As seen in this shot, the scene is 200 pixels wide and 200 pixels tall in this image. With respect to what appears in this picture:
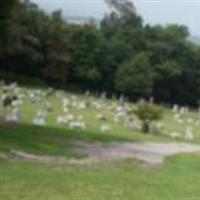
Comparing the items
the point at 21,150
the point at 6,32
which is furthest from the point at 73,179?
the point at 6,32

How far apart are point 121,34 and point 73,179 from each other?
7628 centimetres

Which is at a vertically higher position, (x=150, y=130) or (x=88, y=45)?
(x=88, y=45)

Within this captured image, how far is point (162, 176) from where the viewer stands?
20156 mm

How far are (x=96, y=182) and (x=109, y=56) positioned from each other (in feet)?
231

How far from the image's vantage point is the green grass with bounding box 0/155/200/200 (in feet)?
51.9

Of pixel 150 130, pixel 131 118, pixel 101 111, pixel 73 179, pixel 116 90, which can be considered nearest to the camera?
pixel 73 179

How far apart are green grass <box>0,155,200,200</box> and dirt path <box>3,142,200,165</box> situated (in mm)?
1252

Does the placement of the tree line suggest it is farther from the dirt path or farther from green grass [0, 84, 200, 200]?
green grass [0, 84, 200, 200]

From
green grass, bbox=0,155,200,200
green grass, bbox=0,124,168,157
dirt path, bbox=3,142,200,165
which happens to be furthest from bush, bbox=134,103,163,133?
green grass, bbox=0,155,200,200

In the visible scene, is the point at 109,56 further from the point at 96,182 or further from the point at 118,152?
the point at 96,182

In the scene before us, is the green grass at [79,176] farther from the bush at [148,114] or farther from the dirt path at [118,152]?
the bush at [148,114]

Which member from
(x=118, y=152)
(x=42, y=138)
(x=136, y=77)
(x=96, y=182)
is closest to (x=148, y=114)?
(x=42, y=138)

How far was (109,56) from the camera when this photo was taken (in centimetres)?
8794

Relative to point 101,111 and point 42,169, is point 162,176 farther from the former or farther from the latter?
point 101,111
